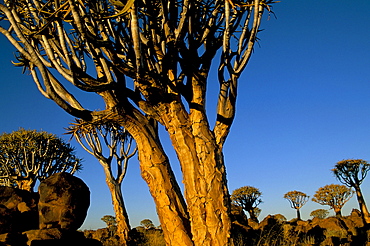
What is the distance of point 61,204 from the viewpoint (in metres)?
8.94

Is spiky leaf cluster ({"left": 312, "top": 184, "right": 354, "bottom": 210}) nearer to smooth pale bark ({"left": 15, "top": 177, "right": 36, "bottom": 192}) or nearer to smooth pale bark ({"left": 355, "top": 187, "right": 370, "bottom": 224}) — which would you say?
smooth pale bark ({"left": 355, "top": 187, "right": 370, "bottom": 224})

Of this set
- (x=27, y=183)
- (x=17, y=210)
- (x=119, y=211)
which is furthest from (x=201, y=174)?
(x=27, y=183)

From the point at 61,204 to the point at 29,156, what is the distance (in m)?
11.9

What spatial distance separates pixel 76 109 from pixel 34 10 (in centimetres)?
203

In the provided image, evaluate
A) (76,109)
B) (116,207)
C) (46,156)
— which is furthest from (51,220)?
(46,156)

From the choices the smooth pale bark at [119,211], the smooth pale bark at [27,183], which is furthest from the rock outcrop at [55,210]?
the smooth pale bark at [27,183]

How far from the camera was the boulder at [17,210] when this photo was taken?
8.98 metres

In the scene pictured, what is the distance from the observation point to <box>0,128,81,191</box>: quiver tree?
19062mm

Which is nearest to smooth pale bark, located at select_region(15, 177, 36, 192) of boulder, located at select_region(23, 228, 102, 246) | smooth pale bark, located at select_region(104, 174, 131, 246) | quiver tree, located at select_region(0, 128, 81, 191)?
quiver tree, located at select_region(0, 128, 81, 191)

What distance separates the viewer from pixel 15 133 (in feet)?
66.0

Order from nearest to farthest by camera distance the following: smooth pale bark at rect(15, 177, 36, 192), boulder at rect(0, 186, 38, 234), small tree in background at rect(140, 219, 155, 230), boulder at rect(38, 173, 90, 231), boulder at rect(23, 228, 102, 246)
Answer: boulder at rect(23, 228, 102, 246) → boulder at rect(38, 173, 90, 231) → boulder at rect(0, 186, 38, 234) → smooth pale bark at rect(15, 177, 36, 192) → small tree in background at rect(140, 219, 155, 230)

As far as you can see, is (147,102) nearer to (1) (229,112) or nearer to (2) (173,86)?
(2) (173,86)

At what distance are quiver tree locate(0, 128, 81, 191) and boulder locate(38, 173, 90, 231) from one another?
1067cm

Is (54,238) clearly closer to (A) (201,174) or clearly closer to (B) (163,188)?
(B) (163,188)
